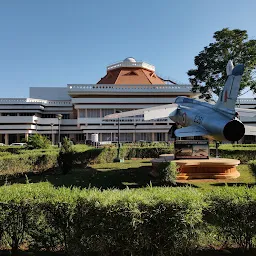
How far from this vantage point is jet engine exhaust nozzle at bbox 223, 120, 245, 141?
11.1 m

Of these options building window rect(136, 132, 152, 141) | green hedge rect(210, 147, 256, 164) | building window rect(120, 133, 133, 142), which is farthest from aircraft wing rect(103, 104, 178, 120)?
building window rect(120, 133, 133, 142)

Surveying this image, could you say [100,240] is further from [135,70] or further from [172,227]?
[135,70]

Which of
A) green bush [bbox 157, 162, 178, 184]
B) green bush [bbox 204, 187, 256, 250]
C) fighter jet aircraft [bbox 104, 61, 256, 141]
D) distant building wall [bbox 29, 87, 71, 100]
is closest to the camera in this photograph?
green bush [bbox 204, 187, 256, 250]

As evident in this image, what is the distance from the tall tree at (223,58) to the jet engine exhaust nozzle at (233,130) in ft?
66.5

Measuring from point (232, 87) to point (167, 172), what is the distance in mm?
4694

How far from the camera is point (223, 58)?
30.8m

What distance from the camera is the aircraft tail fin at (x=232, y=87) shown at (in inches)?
463

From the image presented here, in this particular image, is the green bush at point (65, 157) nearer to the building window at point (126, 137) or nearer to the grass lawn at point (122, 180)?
the grass lawn at point (122, 180)

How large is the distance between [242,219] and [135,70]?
6079 centimetres

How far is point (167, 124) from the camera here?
5300 cm

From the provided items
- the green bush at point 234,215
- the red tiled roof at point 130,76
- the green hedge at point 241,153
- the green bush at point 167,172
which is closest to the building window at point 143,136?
the red tiled roof at point 130,76

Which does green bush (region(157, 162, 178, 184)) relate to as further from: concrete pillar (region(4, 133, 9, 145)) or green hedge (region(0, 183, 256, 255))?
concrete pillar (region(4, 133, 9, 145))

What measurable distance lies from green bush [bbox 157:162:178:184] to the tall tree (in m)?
20.9

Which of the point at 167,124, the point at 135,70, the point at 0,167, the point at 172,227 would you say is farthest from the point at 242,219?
the point at 135,70
